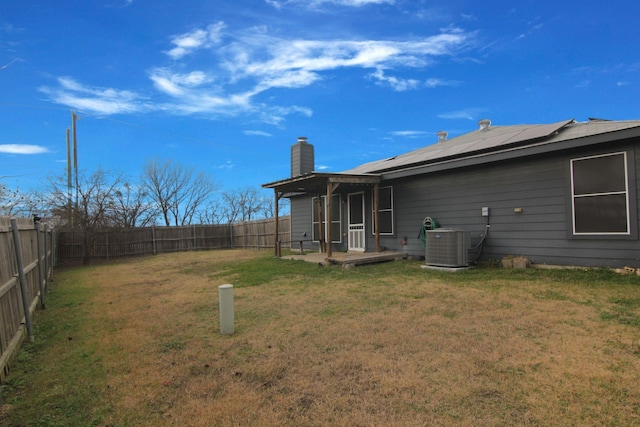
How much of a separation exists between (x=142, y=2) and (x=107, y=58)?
139 inches

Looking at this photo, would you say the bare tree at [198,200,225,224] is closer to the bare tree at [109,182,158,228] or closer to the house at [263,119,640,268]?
the bare tree at [109,182,158,228]

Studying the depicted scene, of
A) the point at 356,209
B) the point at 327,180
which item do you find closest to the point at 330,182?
the point at 327,180

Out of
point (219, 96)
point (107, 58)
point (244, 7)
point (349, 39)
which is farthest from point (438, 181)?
point (219, 96)

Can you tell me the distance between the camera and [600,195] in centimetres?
673

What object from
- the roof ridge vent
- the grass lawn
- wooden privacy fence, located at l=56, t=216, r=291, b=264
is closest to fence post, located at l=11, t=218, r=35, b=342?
the grass lawn

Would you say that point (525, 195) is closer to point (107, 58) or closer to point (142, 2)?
point (142, 2)

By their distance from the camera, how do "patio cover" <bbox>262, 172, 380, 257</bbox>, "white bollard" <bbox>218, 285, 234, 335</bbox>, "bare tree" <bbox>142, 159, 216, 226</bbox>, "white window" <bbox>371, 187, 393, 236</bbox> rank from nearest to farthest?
"white bollard" <bbox>218, 285, 234, 335</bbox> → "patio cover" <bbox>262, 172, 380, 257</bbox> → "white window" <bbox>371, 187, 393, 236</bbox> → "bare tree" <bbox>142, 159, 216, 226</bbox>

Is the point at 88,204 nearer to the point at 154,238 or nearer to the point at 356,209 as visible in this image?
the point at 154,238

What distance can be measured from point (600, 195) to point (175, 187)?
28.1 meters

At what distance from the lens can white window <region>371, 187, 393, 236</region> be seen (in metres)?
11.0

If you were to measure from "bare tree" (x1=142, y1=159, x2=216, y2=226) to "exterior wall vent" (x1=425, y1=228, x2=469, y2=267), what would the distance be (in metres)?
24.9

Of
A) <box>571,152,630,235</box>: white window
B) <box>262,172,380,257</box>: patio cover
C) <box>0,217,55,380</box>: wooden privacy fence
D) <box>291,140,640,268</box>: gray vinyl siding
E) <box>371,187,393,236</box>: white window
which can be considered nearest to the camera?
<box>0,217,55,380</box>: wooden privacy fence

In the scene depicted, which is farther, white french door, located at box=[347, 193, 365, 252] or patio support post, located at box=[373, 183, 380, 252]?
white french door, located at box=[347, 193, 365, 252]

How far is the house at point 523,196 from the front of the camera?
6.54m
